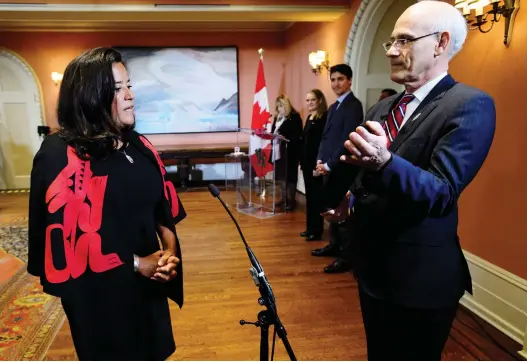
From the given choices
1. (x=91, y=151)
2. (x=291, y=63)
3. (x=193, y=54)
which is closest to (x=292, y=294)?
(x=91, y=151)

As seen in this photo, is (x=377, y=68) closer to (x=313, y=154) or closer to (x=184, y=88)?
(x=313, y=154)

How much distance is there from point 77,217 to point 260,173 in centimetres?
417

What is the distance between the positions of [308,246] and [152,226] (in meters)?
2.80

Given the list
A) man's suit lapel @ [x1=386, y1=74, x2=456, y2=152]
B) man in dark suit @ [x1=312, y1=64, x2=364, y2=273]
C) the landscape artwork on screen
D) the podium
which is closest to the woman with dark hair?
man's suit lapel @ [x1=386, y1=74, x2=456, y2=152]

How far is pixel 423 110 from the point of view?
3.21 feet

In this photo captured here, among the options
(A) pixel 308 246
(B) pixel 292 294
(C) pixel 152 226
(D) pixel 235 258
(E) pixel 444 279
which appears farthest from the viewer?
(A) pixel 308 246

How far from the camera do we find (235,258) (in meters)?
3.56

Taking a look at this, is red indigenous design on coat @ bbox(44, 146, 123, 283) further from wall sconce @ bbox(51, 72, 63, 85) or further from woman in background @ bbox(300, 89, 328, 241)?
wall sconce @ bbox(51, 72, 63, 85)

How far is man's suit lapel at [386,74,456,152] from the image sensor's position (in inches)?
38.0

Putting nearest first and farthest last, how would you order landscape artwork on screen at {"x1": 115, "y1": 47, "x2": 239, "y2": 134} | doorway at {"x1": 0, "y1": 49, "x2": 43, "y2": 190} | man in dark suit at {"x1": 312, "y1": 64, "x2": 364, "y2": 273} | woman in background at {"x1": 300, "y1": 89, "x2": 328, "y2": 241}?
man in dark suit at {"x1": 312, "y1": 64, "x2": 364, "y2": 273}, woman in background at {"x1": 300, "y1": 89, "x2": 328, "y2": 241}, doorway at {"x1": 0, "y1": 49, "x2": 43, "y2": 190}, landscape artwork on screen at {"x1": 115, "y1": 47, "x2": 239, "y2": 134}

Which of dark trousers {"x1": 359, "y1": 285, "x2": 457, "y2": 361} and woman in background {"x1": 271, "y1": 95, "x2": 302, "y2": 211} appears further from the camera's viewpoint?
woman in background {"x1": 271, "y1": 95, "x2": 302, "y2": 211}

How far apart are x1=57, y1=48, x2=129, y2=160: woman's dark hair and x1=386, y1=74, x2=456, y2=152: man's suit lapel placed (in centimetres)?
80

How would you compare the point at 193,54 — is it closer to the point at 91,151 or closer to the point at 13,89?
the point at 13,89

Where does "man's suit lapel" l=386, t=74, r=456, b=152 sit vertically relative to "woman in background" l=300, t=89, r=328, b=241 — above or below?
above
